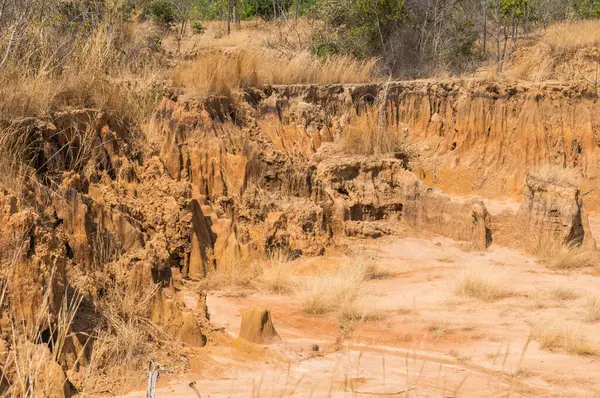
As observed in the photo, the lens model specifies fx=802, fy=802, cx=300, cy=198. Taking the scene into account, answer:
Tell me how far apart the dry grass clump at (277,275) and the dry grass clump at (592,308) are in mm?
2929

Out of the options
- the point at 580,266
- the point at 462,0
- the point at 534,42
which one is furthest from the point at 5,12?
the point at 462,0

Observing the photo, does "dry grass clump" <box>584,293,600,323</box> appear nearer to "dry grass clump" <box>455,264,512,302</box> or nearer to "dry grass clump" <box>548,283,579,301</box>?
"dry grass clump" <box>548,283,579,301</box>

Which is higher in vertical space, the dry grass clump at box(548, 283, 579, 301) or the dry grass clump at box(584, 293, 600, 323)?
the dry grass clump at box(584, 293, 600, 323)

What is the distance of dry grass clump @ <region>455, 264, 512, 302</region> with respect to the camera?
8516 mm

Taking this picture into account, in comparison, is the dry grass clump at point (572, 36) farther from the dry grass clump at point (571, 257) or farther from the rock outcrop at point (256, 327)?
the rock outcrop at point (256, 327)

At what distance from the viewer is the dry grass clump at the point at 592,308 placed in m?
7.69

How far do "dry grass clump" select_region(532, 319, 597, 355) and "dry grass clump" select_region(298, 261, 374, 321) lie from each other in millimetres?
1564

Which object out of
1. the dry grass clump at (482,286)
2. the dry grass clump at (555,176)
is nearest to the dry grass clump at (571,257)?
the dry grass clump at (555,176)

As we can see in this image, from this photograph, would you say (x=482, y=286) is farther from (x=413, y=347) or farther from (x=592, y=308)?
(x=413, y=347)

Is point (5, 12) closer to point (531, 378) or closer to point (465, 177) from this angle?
point (531, 378)

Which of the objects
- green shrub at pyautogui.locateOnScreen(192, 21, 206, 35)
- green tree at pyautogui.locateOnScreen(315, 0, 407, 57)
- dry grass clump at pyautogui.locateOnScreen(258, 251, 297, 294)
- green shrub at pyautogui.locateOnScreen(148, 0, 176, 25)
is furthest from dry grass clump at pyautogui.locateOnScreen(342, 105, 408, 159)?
green shrub at pyautogui.locateOnScreen(192, 21, 206, 35)

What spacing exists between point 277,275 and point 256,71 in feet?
15.3

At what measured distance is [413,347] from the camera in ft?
22.5

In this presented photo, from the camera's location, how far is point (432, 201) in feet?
38.2
